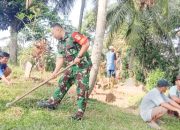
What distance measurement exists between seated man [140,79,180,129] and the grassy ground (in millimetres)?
213

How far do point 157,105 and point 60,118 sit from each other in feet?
6.65

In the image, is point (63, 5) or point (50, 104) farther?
point (63, 5)

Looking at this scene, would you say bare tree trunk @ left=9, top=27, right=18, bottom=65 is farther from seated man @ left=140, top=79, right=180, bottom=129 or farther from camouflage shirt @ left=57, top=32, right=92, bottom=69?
camouflage shirt @ left=57, top=32, right=92, bottom=69

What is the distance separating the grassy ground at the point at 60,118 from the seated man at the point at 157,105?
0.21 meters

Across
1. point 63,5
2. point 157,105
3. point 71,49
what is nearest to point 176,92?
point 157,105

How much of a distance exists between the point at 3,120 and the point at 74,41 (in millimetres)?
1825

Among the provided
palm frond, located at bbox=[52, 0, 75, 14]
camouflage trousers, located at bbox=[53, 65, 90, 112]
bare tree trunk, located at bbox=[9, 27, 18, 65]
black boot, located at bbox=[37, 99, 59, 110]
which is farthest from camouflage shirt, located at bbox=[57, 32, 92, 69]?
palm frond, located at bbox=[52, 0, 75, 14]

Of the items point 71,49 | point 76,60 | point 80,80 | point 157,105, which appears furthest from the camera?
point 157,105

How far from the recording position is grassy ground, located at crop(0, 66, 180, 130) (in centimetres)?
632

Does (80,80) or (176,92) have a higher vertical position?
(80,80)

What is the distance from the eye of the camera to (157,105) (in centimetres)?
775

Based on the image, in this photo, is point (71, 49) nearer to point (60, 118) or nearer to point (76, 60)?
point (76, 60)

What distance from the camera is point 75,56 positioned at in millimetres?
7047

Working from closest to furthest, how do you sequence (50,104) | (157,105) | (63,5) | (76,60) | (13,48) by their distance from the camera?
(76,60) < (50,104) < (157,105) < (13,48) < (63,5)
